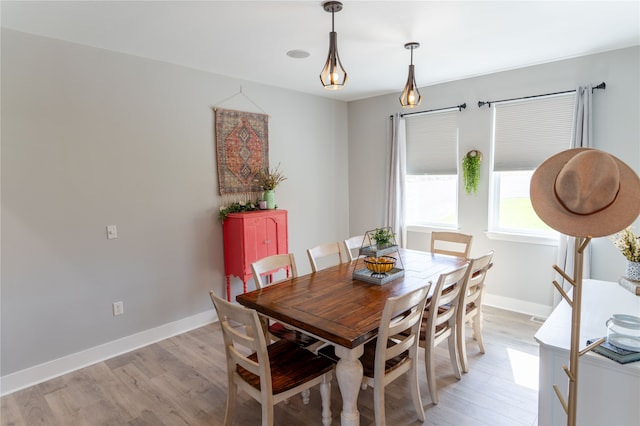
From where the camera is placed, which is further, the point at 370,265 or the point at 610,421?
the point at 370,265

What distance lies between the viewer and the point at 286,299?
7.10 ft

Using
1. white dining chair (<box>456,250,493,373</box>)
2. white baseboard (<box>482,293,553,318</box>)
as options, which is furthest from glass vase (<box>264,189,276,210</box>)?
white baseboard (<box>482,293,553,318</box>)

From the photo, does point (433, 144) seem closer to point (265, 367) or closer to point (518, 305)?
point (518, 305)

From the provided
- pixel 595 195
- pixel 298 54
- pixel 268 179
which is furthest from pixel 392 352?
pixel 268 179

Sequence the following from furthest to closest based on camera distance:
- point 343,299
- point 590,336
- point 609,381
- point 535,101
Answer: point 535,101
point 343,299
point 590,336
point 609,381

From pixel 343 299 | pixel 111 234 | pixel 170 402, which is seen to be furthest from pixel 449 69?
pixel 170 402

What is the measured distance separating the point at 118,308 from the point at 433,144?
392 centimetres

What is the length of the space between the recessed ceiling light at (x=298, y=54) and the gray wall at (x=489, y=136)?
6.20ft

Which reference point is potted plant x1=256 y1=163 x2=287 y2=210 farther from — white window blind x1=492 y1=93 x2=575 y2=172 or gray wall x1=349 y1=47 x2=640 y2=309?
white window blind x1=492 y1=93 x2=575 y2=172

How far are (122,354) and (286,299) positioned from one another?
1991 mm

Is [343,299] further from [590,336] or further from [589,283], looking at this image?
[589,283]

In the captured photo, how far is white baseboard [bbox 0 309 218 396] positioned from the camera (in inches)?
103

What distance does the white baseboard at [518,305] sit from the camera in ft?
12.3

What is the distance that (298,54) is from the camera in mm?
3178
